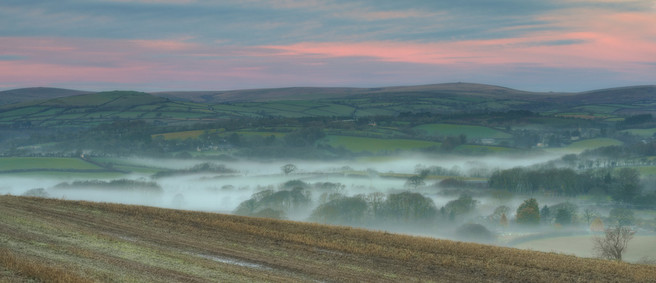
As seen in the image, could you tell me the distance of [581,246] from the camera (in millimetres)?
56031

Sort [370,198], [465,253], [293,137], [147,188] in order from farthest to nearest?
[293,137] < [147,188] < [370,198] < [465,253]

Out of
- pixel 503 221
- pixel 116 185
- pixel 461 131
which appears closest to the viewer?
pixel 503 221

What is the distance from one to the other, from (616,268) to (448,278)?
6269mm

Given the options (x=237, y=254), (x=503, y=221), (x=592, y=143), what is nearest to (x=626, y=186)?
(x=503, y=221)

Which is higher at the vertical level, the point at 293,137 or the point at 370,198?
the point at 293,137

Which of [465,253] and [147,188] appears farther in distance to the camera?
[147,188]

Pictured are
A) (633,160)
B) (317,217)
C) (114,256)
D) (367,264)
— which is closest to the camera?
(114,256)

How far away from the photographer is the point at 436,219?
→ 7612 cm

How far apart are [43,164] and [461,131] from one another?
9599 centimetres

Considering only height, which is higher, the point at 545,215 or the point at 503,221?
the point at 545,215

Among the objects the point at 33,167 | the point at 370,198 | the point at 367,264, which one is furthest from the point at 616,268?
the point at 33,167

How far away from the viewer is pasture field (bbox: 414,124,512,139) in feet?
478

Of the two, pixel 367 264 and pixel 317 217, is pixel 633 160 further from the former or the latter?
pixel 367 264

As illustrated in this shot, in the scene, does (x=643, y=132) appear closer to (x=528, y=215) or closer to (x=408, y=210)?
(x=528, y=215)
